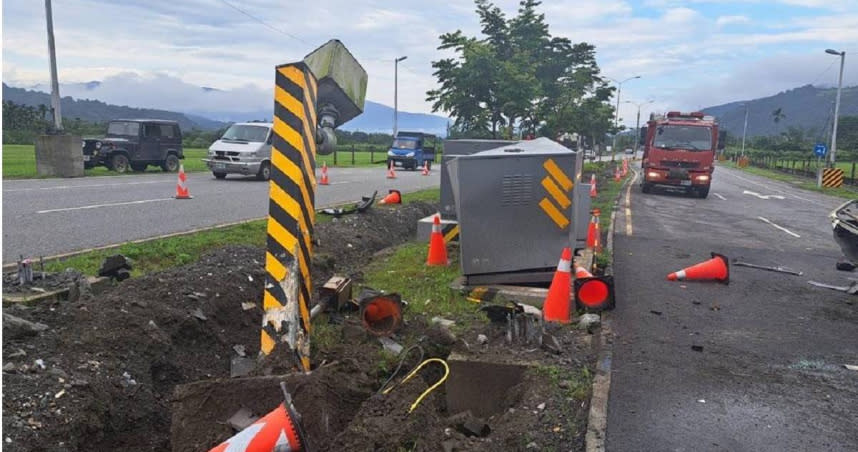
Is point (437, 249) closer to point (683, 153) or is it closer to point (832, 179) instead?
point (683, 153)

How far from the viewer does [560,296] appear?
5.91 metres

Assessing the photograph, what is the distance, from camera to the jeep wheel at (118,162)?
2202cm

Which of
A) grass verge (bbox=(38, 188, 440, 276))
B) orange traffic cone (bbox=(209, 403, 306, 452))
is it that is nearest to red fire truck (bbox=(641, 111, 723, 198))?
grass verge (bbox=(38, 188, 440, 276))

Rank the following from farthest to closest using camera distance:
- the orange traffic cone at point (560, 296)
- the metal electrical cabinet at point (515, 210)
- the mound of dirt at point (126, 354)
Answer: the metal electrical cabinet at point (515, 210) < the orange traffic cone at point (560, 296) < the mound of dirt at point (126, 354)

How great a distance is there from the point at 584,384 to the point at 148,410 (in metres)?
2.96

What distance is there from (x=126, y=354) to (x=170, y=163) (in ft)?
69.0

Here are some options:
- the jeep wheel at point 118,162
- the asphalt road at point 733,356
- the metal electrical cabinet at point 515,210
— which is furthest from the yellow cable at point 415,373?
the jeep wheel at point 118,162

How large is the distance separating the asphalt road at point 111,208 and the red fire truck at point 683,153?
10856 mm

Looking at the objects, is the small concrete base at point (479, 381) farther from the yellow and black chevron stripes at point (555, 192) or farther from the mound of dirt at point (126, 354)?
the yellow and black chevron stripes at point (555, 192)

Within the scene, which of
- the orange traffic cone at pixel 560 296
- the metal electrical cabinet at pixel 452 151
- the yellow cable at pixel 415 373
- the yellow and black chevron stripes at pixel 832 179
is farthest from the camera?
the yellow and black chevron stripes at pixel 832 179

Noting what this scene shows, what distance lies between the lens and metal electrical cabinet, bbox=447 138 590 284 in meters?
6.40

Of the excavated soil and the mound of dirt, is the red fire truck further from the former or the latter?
the mound of dirt

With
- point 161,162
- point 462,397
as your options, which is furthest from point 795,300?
point 161,162

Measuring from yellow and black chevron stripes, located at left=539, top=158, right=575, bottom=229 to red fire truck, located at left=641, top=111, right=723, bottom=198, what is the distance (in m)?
18.2
